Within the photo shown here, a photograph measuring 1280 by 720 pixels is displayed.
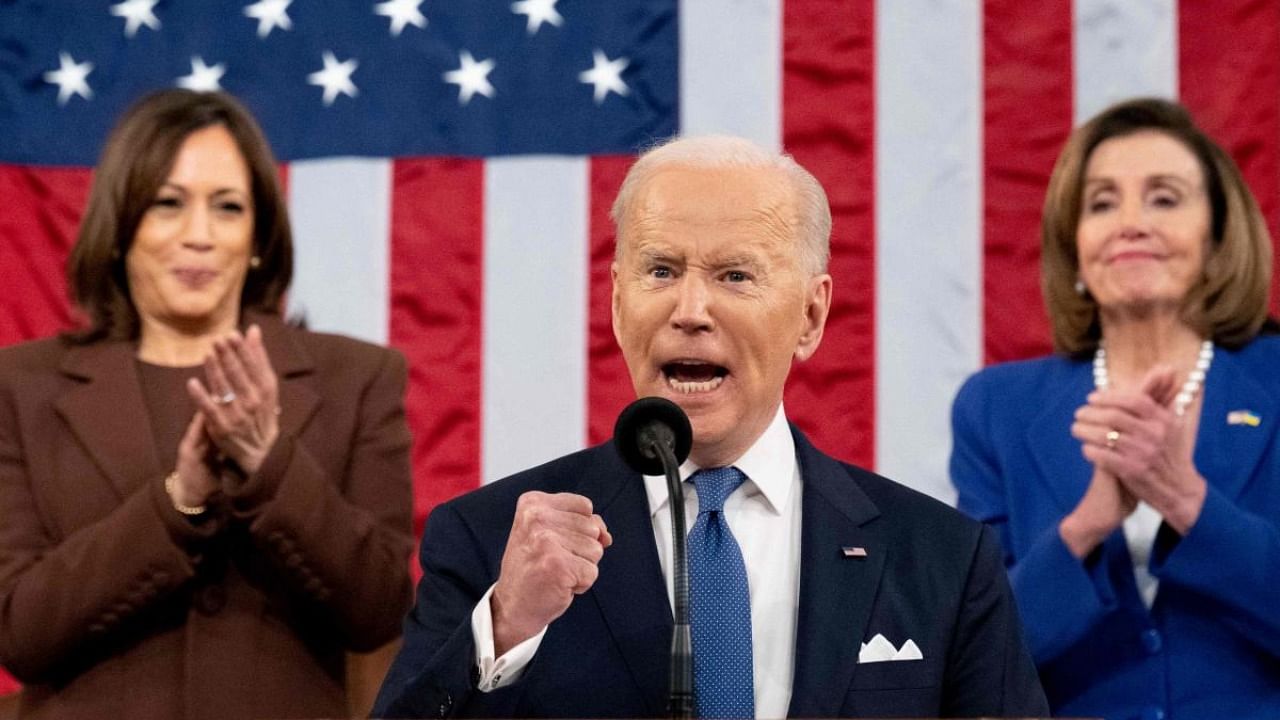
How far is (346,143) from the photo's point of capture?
3805 mm

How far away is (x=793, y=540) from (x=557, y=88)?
1.84m

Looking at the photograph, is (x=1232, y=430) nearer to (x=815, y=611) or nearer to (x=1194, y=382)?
(x=1194, y=382)

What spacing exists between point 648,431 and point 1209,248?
Result: 5.75 feet

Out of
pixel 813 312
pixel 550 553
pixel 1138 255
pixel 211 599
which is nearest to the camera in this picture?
pixel 550 553

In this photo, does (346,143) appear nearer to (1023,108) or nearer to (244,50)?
(244,50)

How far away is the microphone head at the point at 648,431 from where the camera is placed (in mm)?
1708

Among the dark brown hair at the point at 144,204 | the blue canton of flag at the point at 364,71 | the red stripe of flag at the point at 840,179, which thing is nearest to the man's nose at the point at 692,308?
the dark brown hair at the point at 144,204

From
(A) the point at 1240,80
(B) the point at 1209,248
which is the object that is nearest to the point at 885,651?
(B) the point at 1209,248

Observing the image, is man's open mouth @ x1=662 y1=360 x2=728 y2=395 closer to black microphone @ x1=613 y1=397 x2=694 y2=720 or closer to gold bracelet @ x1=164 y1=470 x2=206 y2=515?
black microphone @ x1=613 y1=397 x2=694 y2=720

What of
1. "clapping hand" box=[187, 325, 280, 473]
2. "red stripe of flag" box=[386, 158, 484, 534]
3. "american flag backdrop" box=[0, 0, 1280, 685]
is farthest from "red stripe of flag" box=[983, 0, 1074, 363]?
"clapping hand" box=[187, 325, 280, 473]

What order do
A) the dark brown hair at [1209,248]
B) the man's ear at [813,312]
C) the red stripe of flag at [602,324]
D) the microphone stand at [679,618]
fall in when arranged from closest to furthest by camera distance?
the microphone stand at [679,618] → the man's ear at [813,312] → the dark brown hair at [1209,248] → the red stripe of flag at [602,324]

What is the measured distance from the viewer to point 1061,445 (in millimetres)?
3066

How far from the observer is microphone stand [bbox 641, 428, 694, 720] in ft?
5.29

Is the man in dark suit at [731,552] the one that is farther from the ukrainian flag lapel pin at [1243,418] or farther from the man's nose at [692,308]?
the ukrainian flag lapel pin at [1243,418]
